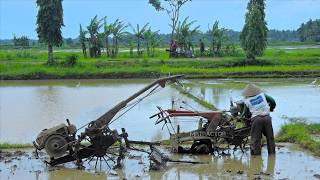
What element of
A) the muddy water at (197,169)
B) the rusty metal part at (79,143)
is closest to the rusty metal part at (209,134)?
the muddy water at (197,169)

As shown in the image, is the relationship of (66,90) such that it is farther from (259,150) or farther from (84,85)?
(259,150)

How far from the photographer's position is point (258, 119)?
8.24m

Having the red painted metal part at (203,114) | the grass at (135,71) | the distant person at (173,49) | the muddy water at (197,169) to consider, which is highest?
the distant person at (173,49)

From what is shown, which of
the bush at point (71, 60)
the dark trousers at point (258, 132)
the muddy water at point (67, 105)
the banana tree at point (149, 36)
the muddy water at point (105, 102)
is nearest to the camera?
the dark trousers at point (258, 132)

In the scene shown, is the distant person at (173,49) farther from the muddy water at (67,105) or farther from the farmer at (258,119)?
the farmer at (258,119)

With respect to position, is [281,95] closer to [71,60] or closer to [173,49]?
[71,60]

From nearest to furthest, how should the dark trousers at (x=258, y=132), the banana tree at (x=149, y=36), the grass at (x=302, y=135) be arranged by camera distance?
the dark trousers at (x=258, y=132)
the grass at (x=302, y=135)
the banana tree at (x=149, y=36)

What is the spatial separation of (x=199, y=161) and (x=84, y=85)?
594 inches

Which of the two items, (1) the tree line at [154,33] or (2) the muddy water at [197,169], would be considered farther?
(1) the tree line at [154,33]

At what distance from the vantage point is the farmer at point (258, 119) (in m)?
8.25

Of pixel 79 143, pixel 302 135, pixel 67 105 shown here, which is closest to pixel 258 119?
pixel 302 135

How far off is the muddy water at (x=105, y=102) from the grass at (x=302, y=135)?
3.59 ft

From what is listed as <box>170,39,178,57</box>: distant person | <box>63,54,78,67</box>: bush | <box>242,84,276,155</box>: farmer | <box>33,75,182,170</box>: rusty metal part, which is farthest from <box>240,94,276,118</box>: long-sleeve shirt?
<box>170,39,178,57</box>: distant person

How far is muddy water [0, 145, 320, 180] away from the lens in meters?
7.20
